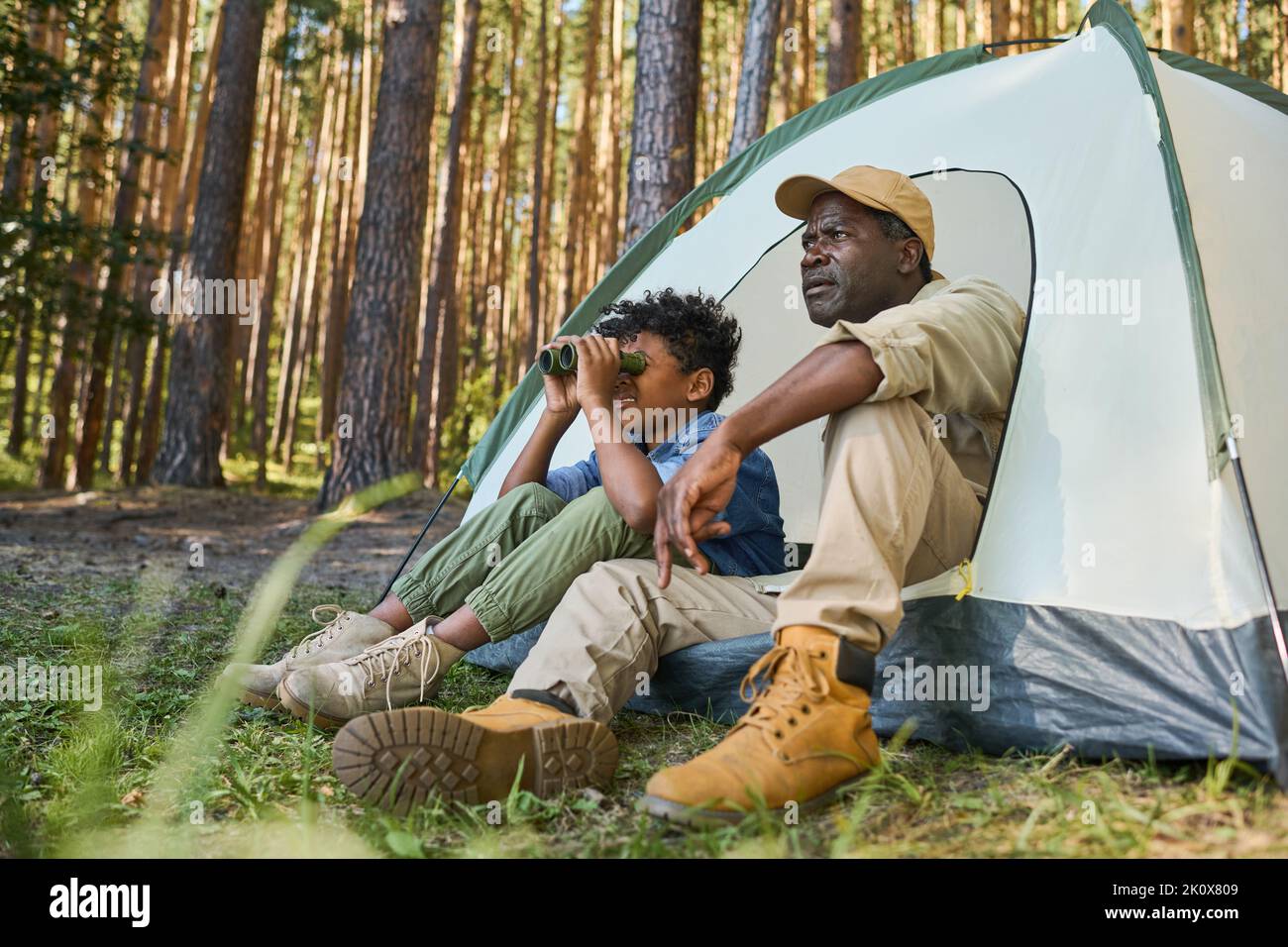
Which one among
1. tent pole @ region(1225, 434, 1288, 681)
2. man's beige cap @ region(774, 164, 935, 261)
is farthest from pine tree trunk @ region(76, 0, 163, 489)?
tent pole @ region(1225, 434, 1288, 681)

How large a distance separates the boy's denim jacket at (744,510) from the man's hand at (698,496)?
0.44 m

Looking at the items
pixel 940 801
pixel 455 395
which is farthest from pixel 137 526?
pixel 455 395

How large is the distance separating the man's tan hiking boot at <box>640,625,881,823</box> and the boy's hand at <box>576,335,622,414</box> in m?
0.76

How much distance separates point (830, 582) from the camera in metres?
1.83

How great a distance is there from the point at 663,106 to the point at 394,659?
12.3ft

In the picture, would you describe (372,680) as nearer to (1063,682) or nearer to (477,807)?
(477,807)

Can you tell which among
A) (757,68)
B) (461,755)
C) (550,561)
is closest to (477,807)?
(461,755)

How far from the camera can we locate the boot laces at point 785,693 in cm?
175

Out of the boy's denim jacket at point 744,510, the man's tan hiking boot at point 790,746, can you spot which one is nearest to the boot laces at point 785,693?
the man's tan hiking boot at point 790,746

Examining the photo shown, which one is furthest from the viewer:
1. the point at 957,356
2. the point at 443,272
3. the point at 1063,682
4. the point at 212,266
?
the point at 443,272

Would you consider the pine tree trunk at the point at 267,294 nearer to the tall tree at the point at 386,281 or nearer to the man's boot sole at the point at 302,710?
the tall tree at the point at 386,281

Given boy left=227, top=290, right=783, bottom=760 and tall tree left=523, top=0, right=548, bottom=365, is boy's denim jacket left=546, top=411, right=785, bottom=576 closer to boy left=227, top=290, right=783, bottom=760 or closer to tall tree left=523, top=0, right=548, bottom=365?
boy left=227, top=290, right=783, bottom=760

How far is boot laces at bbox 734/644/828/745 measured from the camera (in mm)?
1746
